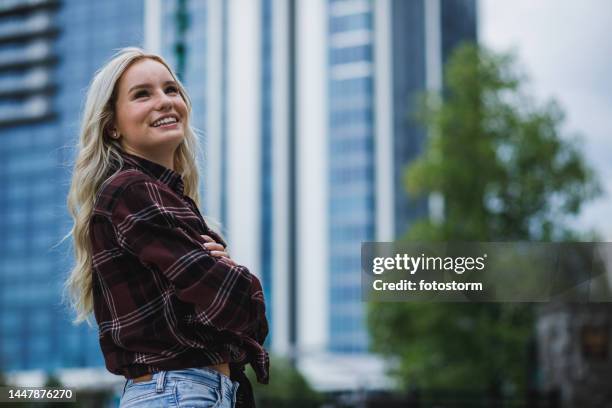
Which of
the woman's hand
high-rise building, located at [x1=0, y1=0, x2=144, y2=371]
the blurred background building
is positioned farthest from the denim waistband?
high-rise building, located at [x1=0, y1=0, x2=144, y2=371]

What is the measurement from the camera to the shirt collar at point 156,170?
157cm

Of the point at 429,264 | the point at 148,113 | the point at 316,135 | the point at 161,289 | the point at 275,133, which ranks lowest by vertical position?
the point at 429,264

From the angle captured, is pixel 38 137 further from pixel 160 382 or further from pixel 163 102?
pixel 160 382

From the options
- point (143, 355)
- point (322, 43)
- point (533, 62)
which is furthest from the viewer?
point (322, 43)

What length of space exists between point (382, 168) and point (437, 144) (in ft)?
167

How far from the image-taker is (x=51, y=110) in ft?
198

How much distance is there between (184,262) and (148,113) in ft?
1.09

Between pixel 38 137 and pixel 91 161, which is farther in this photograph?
pixel 38 137

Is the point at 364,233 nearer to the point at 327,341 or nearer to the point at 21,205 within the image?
the point at 327,341

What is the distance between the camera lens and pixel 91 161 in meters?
1.61

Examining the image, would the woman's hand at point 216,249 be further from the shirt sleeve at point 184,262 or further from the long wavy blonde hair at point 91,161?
the long wavy blonde hair at point 91,161

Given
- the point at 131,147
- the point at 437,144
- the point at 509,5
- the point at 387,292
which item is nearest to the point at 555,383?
the point at 387,292

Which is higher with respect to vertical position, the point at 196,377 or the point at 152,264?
the point at 152,264

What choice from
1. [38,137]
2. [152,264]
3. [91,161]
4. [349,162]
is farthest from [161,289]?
[349,162]
